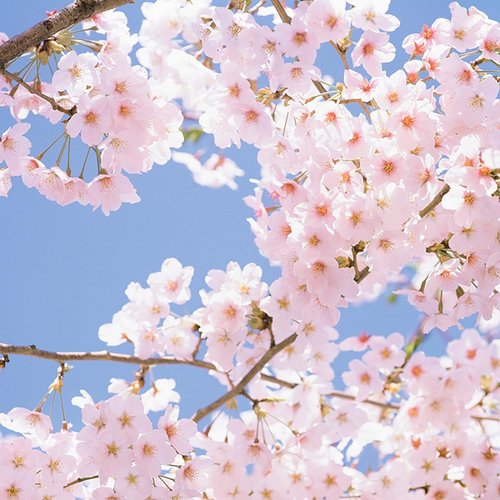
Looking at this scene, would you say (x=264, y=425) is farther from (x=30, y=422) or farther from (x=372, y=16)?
(x=372, y=16)

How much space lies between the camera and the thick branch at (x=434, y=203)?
101 inches

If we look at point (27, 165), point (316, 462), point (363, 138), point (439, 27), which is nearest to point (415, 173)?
point (363, 138)

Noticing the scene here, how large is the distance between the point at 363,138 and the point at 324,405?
1655 millimetres

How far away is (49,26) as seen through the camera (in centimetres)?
232

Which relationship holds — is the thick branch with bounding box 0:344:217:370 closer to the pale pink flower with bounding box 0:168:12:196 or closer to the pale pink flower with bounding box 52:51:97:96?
the pale pink flower with bounding box 0:168:12:196

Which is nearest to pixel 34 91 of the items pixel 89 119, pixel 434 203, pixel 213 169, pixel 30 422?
pixel 89 119

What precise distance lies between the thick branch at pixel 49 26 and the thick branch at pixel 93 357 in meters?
0.99

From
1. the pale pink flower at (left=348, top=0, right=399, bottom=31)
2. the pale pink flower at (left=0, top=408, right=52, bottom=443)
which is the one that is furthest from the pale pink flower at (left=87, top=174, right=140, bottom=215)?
the pale pink flower at (left=348, top=0, right=399, bottom=31)

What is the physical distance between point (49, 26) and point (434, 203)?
1.37 meters

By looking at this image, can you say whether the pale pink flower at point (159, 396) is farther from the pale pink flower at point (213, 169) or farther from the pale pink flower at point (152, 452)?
the pale pink flower at point (213, 169)

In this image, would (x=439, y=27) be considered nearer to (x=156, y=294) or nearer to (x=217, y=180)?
(x=156, y=294)

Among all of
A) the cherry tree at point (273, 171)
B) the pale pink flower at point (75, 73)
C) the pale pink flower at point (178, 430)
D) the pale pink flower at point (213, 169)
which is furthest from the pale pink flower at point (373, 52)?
the pale pink flower at point (213, 169)

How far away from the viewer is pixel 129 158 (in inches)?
104

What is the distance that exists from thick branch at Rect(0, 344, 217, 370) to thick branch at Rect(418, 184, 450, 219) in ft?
3.75
